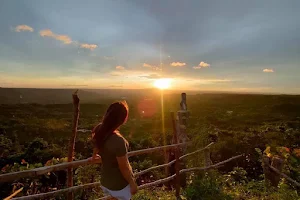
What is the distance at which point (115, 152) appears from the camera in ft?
7.77

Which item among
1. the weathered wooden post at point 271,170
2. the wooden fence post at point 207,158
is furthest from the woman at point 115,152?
the weathered wooden post at point 271,170

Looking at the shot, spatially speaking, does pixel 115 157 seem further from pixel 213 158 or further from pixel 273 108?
pixel 273 108

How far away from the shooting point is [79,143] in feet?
51.8

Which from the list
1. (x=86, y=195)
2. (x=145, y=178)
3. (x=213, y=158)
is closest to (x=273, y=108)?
(x=213, y=158)

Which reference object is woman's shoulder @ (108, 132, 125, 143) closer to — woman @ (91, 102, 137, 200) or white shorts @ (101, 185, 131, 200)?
woman @ (91, 102, 137, 200)

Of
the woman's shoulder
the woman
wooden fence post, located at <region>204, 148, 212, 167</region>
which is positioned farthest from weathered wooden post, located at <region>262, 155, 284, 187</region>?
the woman's shoulder

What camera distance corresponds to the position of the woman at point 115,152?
2.38 meters

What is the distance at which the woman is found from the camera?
2379 mm

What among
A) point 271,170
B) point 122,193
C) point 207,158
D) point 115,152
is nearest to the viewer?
point 115,152

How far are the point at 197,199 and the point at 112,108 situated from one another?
361 cm

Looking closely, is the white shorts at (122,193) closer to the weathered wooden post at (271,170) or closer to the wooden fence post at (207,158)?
the wooden fence post at (207,158)

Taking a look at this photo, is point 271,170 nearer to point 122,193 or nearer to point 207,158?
point 207,158

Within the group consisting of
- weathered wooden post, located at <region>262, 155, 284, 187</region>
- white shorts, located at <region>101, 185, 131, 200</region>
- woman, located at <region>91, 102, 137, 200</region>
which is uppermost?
woman, located at <region>91, 102, 137, 200</region>

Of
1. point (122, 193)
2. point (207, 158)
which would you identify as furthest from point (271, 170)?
point (122, 193)
